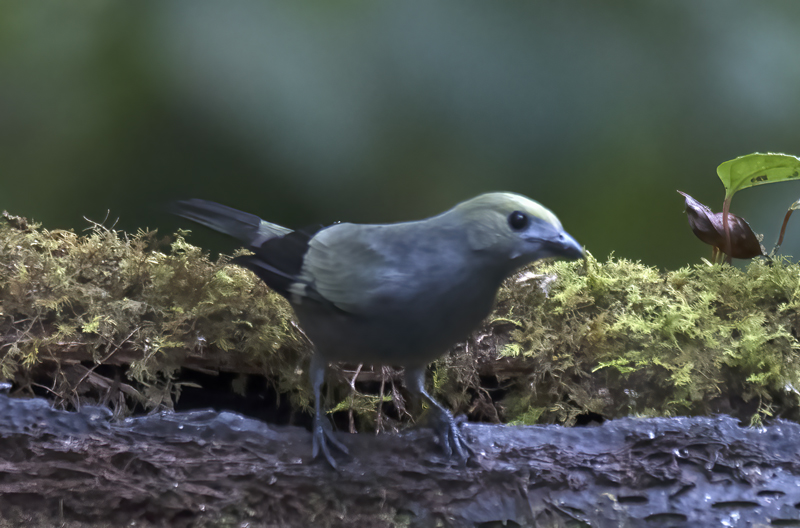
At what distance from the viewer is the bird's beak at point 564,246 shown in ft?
3.37

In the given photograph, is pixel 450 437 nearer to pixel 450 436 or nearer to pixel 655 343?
pixel 450 436

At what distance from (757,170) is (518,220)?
48.7 inches

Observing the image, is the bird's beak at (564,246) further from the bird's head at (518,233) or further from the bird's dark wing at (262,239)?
the bird's dark wing at (262,239)

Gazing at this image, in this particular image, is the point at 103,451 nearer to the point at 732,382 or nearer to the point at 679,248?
the point at 732,382

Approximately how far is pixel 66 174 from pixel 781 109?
9.32 feet

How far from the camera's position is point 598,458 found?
47.3 inches

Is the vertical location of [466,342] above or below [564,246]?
below

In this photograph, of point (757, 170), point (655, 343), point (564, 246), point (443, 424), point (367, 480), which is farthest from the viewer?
point (757, 170)

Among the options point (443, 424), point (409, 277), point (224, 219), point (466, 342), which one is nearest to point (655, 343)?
point (466, 342)

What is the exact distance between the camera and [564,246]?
1.03 meters

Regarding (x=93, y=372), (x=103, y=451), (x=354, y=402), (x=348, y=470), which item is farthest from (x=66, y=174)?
(x=348, y=470)

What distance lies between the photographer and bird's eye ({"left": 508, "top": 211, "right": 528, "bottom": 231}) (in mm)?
1043

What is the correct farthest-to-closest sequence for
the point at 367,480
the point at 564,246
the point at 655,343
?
1. the point at 655,343
2. the point at 367,480
3. the point at 564,246

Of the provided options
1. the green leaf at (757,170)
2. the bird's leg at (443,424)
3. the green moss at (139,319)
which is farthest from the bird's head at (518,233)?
the green leaf at (757,170)
